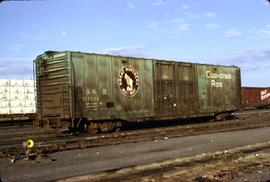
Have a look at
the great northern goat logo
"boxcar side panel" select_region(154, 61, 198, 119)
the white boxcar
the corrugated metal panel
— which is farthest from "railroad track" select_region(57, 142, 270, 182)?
the white boxcar

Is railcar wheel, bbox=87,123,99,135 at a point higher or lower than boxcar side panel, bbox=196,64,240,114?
lower

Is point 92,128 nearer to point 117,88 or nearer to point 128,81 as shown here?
point 117,88

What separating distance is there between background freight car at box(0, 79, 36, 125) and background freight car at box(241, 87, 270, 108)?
23.6m

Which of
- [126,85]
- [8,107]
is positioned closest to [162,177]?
[126,85]

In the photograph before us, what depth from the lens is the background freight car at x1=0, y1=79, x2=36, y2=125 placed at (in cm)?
2968

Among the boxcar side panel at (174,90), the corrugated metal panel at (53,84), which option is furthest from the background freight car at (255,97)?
the corrugated metal panel at (53,84)

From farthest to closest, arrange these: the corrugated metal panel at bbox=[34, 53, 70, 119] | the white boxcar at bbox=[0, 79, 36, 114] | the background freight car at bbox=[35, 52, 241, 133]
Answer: the white boxcar at bbox=[0, 79, 36, 114] → the background freight car at bbox=[35, 52, 241, 133] → the corrugated metal panel at bbox=[34, 53, 70, 119]

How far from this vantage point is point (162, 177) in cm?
815

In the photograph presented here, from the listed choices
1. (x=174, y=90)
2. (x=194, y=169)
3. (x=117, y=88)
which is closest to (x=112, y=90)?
(x=117, y=88)

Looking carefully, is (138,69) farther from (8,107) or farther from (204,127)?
(8,107)

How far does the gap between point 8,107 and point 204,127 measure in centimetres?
1534

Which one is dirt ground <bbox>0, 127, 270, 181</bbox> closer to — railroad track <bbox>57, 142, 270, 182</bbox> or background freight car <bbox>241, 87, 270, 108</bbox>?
railroad track <bbox>57, 142, 270, 182</bbox>

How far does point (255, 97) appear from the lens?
46.5m

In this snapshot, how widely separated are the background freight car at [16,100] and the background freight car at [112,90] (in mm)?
10686
